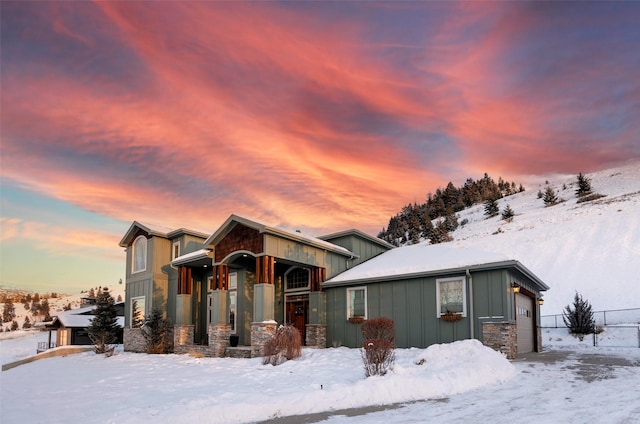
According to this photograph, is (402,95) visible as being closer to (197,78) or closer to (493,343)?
(197,78)

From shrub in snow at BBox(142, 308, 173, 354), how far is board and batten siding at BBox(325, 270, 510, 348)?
25.5 feet

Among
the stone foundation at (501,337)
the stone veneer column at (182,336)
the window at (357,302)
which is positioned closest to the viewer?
the stone foundation at (501,337)

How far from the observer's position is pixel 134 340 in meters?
24.0

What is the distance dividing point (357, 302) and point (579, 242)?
3062 centimetres

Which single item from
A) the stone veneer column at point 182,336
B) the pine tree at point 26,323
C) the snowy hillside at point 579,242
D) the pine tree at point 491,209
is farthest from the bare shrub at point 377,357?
the pine tree at point 26,323

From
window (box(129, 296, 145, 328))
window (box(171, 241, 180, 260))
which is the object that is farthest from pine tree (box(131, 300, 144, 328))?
window (box(171, 241, 180, 260))

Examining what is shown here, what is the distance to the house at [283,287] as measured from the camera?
617 inches

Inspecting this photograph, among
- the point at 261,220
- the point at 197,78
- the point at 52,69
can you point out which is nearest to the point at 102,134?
the point at 52,69

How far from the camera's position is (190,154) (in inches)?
779

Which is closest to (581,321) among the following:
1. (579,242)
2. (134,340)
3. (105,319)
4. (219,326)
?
(219,326)

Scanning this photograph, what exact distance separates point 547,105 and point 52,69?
58.1 ft

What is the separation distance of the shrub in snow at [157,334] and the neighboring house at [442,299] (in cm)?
783

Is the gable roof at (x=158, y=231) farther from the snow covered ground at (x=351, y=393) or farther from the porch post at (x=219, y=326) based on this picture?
the snow covered ground at (x=351, y=393)

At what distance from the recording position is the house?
15664 mm
